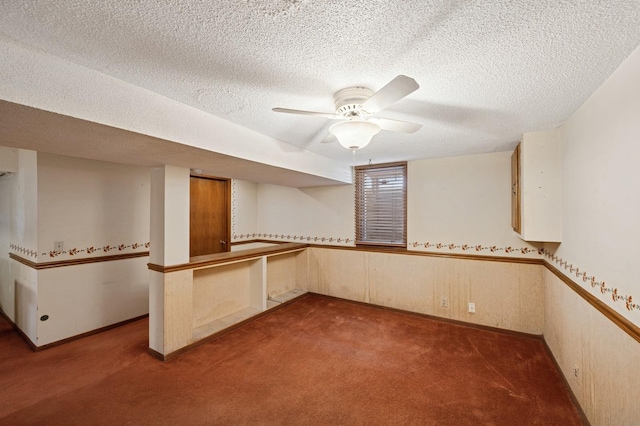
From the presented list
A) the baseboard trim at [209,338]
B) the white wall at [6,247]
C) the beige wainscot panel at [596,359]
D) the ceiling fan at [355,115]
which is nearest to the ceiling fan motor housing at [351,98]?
the ceiling fan at [355,115]

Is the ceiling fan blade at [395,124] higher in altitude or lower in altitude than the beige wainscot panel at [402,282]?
higher

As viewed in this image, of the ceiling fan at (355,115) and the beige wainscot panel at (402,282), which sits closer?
the ceiling fan at (355,115)

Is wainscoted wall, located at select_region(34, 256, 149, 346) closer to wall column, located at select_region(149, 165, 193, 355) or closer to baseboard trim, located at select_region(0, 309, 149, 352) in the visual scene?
baseboard trim, located at select_region(0, 309, 149, 352)

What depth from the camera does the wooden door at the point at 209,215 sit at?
4.16 metres

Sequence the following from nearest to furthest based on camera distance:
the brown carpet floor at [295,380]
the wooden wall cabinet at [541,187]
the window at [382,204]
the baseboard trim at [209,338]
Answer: the brown carpet floor at [295,380] < the wooden wall cabinet at [541,187] < the baseboard trim at [209,338] < the window at [382,204]

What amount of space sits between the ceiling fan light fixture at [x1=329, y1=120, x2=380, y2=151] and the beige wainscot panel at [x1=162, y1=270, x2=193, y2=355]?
2126 millimetres

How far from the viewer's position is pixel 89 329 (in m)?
3.10

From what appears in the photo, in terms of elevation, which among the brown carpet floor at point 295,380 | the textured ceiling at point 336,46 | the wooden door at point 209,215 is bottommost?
the brown carpet floor at point 295,380

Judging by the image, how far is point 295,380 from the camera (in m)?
2.26

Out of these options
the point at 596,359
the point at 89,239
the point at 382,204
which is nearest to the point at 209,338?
the point at 89,239

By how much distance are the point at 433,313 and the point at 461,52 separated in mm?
3202

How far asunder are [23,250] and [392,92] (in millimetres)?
4155

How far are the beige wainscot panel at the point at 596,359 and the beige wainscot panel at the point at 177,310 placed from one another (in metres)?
3.16

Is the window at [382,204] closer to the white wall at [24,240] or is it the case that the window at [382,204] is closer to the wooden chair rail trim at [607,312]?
the wooden chair rail trim at [607,312]
